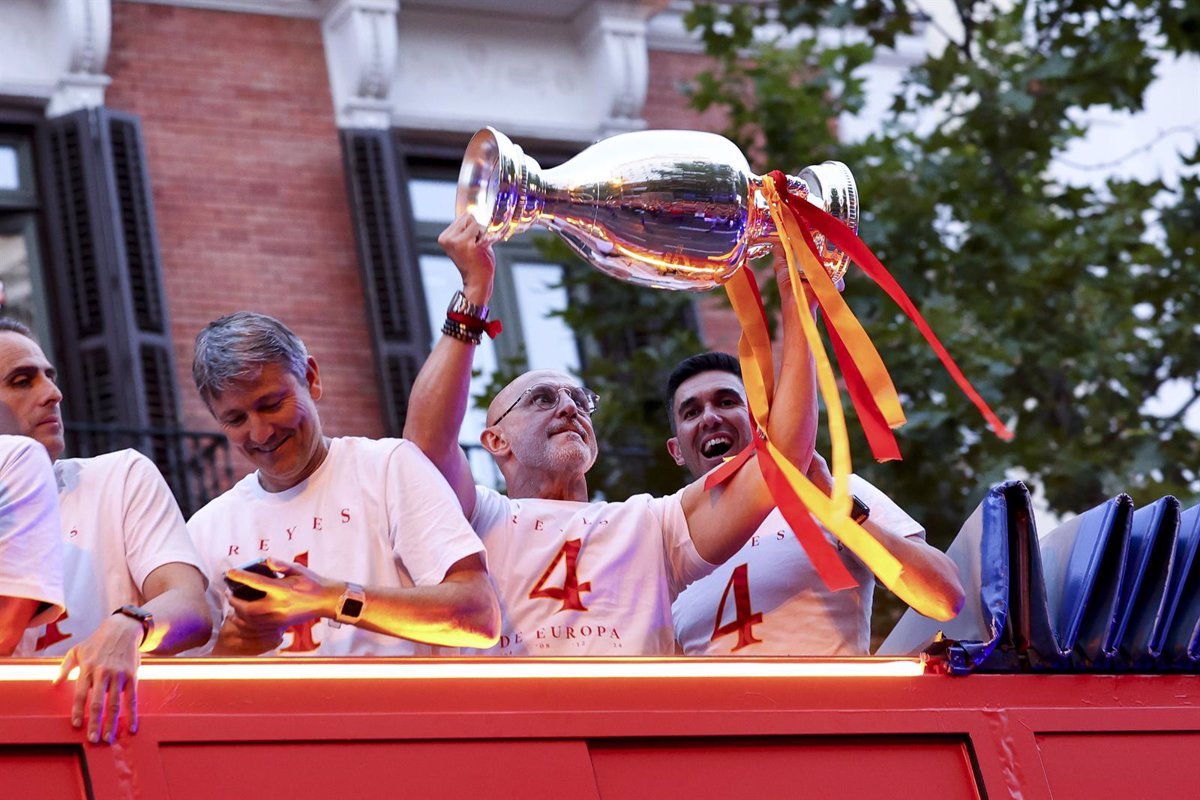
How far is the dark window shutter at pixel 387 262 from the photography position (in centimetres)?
989

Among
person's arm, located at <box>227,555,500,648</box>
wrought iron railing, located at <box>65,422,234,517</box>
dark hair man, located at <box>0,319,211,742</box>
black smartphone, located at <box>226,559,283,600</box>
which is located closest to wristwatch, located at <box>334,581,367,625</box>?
person's arm, located at <box>227,555,500,648</box>

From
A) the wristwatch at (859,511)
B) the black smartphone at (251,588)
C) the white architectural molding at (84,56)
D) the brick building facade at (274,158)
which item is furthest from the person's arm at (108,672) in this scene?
the white architectural molding at (84,56)

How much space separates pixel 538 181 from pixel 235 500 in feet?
3.21

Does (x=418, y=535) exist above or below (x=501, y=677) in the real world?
above

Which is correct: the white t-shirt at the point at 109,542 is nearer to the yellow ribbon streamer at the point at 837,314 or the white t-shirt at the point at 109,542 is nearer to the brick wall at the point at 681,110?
the yellow ribbon streamer at the point at 837,314

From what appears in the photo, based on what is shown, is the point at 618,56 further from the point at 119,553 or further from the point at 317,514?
the point at 119,553

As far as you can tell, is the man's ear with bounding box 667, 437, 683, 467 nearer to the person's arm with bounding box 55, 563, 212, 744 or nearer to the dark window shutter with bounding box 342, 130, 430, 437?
the person's arm with bounding box 55, 563, 212, 744

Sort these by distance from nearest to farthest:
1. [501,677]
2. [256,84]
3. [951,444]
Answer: [501,677]
[951,444]
[256,84]

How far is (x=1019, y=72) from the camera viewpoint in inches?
347

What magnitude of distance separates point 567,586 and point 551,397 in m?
0.60

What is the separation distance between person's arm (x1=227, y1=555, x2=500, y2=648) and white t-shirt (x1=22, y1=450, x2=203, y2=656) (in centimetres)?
20

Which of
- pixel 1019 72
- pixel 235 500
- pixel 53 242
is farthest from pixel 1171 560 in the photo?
pixel 53 242

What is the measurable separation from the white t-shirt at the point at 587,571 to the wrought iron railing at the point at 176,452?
520 cm

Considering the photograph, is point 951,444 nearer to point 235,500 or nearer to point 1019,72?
point 1019,72
